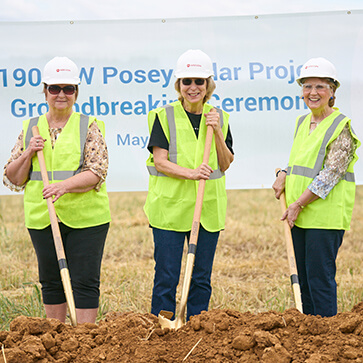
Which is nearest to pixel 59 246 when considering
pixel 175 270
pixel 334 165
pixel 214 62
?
pixel 175 270

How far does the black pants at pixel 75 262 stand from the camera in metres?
4.19

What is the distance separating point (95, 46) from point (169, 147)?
6.44ft

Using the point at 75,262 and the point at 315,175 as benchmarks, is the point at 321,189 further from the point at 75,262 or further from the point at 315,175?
the point at 75,262

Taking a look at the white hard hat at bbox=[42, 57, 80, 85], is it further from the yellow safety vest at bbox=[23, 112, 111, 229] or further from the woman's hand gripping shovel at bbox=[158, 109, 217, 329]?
Answer: the woman's hand gripping shovel at bbox=[158, 109, 217, 329]

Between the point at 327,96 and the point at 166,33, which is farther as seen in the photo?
the point at 166,33

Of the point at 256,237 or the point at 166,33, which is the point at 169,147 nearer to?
the point at 166,33

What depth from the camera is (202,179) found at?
13.6 feet

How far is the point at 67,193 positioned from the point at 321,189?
1695mm

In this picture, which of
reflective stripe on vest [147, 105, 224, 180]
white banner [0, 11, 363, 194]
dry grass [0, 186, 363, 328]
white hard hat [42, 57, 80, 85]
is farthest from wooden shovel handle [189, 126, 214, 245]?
dry grass [0, 186, 363, 328]

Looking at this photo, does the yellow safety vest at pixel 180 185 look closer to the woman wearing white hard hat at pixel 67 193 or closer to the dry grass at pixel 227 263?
the woman wearing white hard hat at pixel 67 193

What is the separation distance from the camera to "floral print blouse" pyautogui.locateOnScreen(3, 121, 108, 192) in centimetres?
416

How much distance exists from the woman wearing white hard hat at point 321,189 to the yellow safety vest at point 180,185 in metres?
0.54

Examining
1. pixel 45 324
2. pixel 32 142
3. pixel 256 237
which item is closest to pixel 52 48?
pixel 32 142

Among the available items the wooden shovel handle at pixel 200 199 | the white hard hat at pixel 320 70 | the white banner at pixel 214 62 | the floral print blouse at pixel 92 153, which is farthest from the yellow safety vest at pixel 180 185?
the white banner at pixel 214 62
